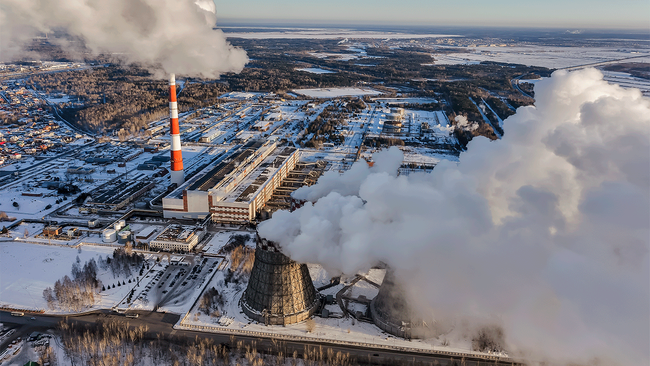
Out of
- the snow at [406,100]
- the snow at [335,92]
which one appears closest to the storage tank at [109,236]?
the snow at [406,100]

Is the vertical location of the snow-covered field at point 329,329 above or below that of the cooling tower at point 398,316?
below

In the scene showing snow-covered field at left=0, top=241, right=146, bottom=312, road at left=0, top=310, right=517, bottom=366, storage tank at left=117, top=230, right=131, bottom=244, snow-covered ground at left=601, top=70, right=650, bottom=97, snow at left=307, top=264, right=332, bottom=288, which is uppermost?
snow-covered ground at left=601, top=70, right=650, bottom=97

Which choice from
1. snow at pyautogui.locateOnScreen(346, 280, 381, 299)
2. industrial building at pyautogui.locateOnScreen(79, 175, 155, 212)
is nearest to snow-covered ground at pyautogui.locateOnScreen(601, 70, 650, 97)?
snow at pyautogui.locateOnScreen(346, 280, 381, 299)

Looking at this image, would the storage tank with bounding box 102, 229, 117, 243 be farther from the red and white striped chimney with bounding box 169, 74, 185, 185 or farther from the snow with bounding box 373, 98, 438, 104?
the snow with bounding box 373, 98, 438, 104

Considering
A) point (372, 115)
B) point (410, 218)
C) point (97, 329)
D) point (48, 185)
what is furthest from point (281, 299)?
point (372, 115)

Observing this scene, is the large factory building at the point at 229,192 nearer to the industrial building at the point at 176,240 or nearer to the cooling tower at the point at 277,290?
the industrial building at the point at 176,240

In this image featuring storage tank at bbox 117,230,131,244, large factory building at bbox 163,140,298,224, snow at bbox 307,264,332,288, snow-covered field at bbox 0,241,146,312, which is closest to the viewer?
snow-covered field at bbox 0,241,146,312
